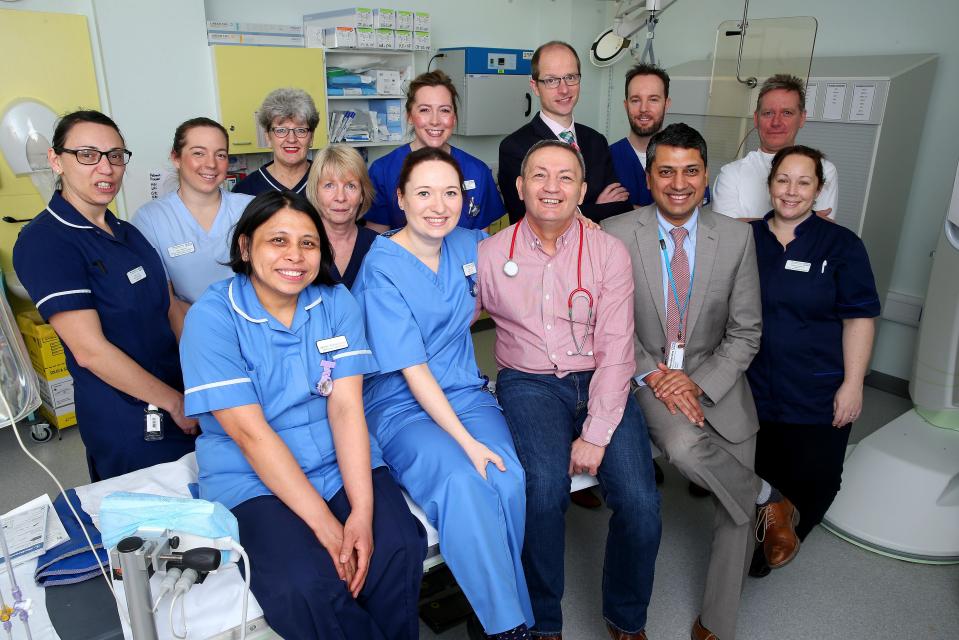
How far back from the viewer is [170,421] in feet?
7.05

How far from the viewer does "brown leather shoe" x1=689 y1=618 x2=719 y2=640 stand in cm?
208

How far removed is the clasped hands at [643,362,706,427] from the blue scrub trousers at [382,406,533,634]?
0.58 meters

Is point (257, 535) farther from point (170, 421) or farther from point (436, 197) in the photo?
point (436, 197)

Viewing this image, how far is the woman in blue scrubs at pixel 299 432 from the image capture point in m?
1.57

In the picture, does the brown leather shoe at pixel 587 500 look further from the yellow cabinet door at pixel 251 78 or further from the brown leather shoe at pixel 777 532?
the yellow cabinet door at pixel 251 78

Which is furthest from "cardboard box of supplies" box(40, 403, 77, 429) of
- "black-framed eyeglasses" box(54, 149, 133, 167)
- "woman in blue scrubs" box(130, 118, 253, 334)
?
"black-framed eyeglasses" box(54, 149, 133, 167)

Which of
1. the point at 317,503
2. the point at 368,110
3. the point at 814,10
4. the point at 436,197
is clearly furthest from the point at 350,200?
the point at 814,10

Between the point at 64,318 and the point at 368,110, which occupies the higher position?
the point at 368,110

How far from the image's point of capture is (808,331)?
2.35 m

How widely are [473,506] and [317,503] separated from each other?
1.24ft

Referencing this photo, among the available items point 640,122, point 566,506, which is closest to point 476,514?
point 566,506

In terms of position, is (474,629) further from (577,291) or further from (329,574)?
(577,291)

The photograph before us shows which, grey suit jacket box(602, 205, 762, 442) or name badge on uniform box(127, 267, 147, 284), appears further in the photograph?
grey suit jacket box(602, 205, 762, 442)

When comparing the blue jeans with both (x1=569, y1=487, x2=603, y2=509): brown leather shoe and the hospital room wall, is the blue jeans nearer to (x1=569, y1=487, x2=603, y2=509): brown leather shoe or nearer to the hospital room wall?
(x1=569, y1=487, x2=603, y2=509): brown leather shoe
